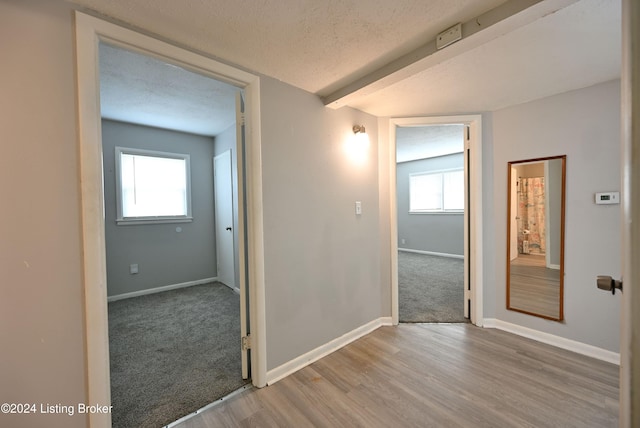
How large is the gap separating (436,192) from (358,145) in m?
4.60

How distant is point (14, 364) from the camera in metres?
1.05

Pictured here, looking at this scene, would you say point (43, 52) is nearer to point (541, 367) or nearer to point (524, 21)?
point (524, 21)

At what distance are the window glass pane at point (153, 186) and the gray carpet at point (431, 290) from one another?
12.0 ft

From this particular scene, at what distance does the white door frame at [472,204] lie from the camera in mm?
2551

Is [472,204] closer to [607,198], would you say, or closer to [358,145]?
[607,198]

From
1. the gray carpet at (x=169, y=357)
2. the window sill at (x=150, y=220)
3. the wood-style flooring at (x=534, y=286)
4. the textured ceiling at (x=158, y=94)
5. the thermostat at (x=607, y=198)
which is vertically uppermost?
the textured ceiling at (x=158, y=94)

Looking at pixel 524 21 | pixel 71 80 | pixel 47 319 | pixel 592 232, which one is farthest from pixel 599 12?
pixel 47 319

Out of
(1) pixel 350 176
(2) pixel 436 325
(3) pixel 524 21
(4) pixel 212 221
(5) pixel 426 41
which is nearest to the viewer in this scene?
(3) pixel 524 21

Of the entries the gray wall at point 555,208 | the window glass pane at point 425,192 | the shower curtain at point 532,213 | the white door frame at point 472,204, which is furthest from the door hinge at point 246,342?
the window glass pane at point 425,192

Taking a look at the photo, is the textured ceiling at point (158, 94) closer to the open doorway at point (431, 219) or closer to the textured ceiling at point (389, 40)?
the textured ceiling at point (389, 40)

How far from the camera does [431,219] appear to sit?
20.9 ft

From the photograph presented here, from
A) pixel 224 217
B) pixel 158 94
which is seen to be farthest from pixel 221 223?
pixel 158 94

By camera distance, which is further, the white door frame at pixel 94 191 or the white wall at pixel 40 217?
the white door frame at pixel 94 191

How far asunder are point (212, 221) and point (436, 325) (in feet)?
12.2
